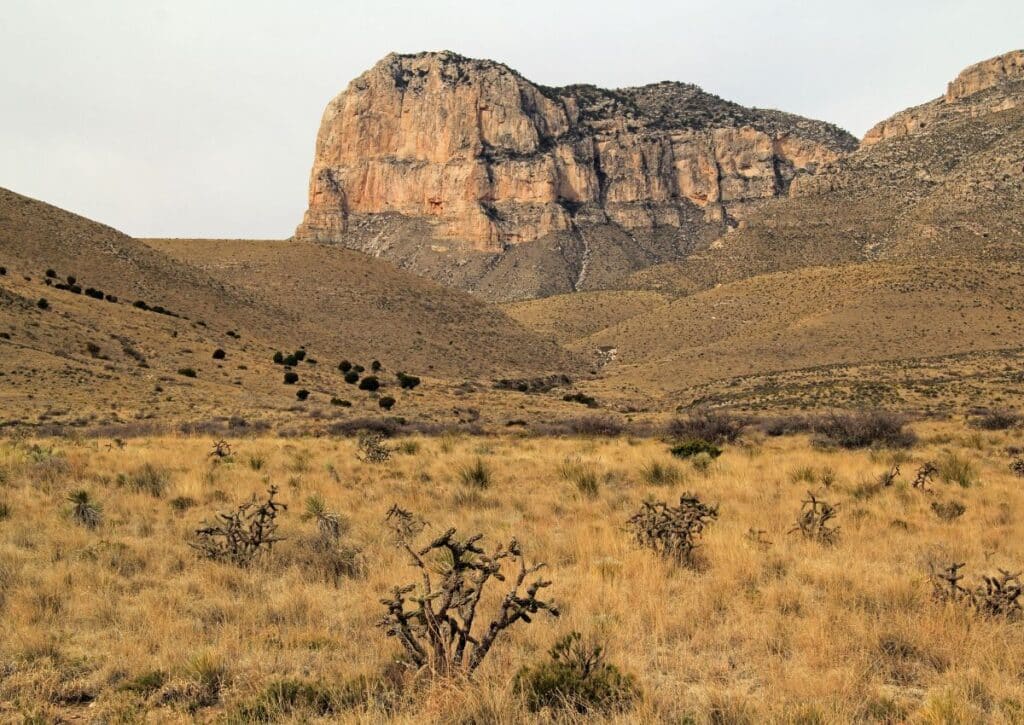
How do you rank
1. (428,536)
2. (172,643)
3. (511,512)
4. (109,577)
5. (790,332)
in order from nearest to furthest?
(172,643) → (109,577) → (428,536) → (511,512) → (790,332)

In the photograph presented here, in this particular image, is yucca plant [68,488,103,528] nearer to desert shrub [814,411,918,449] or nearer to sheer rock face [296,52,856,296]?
desert shrub [814,411,918,449]

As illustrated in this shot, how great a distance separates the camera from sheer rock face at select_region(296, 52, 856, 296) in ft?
558

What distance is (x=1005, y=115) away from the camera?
91000 millimetres

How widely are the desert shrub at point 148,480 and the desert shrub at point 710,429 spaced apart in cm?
1337

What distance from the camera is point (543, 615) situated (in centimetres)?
553

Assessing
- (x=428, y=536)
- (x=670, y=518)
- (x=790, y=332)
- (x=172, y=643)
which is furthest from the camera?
(x=790, y=332)

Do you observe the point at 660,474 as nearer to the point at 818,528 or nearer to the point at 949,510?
the point at 818,528

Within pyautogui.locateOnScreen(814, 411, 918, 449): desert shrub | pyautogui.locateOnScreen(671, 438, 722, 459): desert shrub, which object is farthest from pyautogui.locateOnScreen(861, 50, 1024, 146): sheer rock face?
pyautogui.locateOnScreen(671, 438, 722, 459): desert shrub

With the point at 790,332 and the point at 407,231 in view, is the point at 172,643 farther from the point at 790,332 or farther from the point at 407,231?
the point at 407,231

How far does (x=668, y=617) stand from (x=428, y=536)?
3712 mm

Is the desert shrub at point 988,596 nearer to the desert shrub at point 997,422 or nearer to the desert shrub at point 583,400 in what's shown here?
the desert shrub at point 997,422

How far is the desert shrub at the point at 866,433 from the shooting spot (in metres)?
17.7

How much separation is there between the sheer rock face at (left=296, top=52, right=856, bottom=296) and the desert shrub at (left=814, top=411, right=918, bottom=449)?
478ft

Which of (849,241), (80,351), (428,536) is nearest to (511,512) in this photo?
(428,536)
